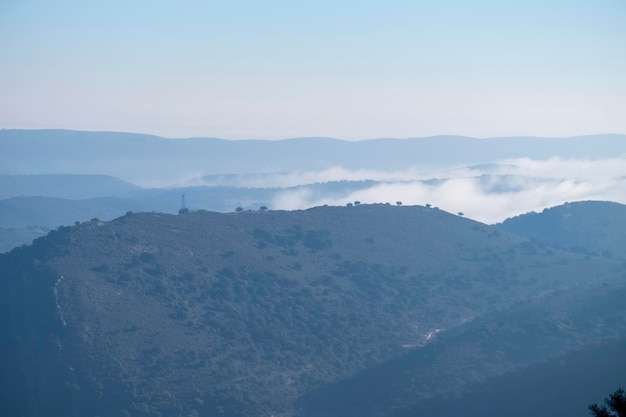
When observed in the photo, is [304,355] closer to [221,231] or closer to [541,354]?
[541,354]

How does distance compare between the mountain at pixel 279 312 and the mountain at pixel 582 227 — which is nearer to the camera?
the mountain at pixel 279 312

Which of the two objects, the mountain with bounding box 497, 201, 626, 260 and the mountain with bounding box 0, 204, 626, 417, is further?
the mountain with bounding box 497, 201, 626, 260

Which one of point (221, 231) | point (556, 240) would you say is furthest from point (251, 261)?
point (556, 240)

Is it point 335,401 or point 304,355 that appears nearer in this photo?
point 335,401

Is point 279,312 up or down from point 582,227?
down
